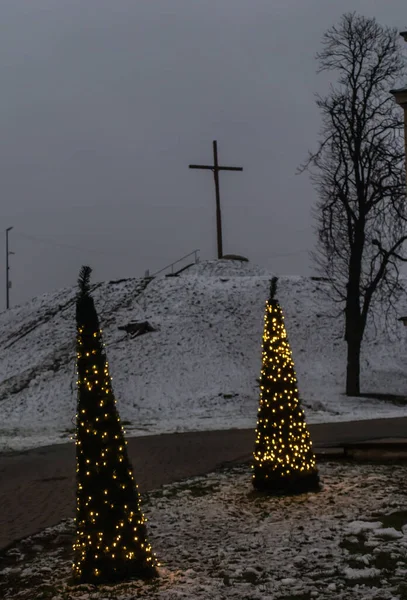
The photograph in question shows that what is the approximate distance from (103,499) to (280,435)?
356 cm

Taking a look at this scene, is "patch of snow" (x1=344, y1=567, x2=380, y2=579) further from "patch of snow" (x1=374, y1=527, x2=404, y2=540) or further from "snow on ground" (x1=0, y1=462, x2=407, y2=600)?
"patch of snow" (x1=374, y1=527, x2=404, y2=540)

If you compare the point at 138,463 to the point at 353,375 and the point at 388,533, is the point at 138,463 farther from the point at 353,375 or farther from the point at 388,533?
the point at 353,375

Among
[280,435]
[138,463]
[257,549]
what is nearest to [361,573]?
[257,549]

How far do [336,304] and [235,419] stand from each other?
1353 centimetres

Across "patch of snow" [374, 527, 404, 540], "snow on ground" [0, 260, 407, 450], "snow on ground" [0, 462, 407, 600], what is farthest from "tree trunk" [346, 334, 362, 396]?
"patch of snow" [374, 527, 404, 540]

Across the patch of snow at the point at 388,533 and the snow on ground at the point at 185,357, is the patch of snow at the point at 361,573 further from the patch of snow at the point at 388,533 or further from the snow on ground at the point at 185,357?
the snow on ground at the point at 185,357

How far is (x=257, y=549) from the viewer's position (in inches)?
269

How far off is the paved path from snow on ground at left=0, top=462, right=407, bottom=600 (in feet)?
Result: 2.48

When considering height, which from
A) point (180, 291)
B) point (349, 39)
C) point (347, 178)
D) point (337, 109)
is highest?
point (349, 39)

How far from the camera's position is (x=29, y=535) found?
8.00m

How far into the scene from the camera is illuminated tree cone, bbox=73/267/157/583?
19.4 feet

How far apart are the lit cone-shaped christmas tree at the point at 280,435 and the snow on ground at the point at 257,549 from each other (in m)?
0.21

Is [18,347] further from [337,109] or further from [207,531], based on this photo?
[207,531]

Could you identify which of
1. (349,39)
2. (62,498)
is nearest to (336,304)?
(349,39)
